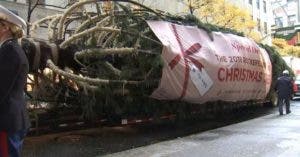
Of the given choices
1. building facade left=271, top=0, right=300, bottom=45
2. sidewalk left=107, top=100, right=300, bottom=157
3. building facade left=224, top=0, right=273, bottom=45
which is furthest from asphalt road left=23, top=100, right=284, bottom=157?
building facade left=271, top=0, right=300, bottom=45

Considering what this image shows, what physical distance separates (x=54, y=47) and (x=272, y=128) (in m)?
6.44

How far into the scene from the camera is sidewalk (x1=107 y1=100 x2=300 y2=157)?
9.75m

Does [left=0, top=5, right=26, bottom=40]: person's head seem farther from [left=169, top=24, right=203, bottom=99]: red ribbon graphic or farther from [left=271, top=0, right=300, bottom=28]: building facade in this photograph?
[left=271, top=0, right=300, bottom=28]: building facade

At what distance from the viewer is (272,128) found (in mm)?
14164

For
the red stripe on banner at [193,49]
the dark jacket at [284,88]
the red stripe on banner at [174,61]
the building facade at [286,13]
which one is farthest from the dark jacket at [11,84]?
the building facade at [286,13]

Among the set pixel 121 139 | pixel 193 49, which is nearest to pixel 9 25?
pixel 121 139

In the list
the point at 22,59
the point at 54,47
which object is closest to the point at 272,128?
the point at 54,47

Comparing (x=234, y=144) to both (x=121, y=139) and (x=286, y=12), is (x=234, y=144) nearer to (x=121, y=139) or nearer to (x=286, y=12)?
(x=121, y=139)

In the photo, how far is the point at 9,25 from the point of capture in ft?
13.3

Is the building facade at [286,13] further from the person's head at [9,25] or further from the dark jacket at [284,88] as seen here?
the person's head at [9,25]

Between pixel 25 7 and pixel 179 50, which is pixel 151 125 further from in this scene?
pixel 25 7

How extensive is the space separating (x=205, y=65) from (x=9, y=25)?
10.0m

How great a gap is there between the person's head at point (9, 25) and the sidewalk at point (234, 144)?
595 cm

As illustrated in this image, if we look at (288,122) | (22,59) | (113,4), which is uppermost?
(113,4)
